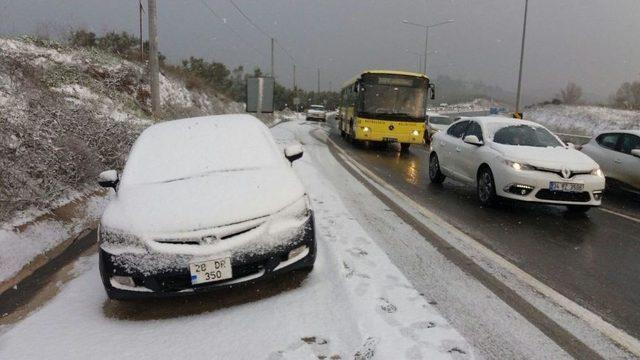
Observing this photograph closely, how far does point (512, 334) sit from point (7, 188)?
6052mm

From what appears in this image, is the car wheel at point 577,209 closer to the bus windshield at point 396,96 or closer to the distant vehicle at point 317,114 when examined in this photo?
the bus windshield at point 396,96

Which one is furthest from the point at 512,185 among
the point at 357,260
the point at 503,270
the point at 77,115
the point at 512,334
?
the point at 77,115

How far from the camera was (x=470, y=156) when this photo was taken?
8.29 meters

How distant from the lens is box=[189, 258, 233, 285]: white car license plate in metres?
3.45

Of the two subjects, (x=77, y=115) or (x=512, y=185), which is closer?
(x=512, y=185)

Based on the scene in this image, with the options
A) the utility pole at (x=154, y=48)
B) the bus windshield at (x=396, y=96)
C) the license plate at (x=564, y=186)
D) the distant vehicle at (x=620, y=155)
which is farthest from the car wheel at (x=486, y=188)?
the utility pole at (x=154, y=48)

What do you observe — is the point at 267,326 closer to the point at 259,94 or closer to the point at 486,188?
the point at 486,188

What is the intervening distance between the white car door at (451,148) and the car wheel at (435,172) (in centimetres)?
24

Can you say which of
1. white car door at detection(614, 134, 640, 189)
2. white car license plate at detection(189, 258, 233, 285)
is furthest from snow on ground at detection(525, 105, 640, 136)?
white car license plate at detection(189, 258, 233, 285)

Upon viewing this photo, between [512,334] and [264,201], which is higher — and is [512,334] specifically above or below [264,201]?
below

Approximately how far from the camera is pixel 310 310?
11.6 feet

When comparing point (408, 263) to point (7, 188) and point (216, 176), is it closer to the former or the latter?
point (216, 176)

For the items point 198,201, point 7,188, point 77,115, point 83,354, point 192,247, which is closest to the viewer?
point 83,354

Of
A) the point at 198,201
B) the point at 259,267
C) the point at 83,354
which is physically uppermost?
the point at 198,201
